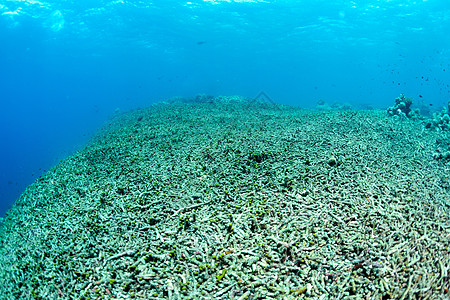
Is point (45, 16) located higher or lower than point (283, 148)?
higher

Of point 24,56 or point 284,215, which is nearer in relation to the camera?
point 284,215

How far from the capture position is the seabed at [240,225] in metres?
4.14

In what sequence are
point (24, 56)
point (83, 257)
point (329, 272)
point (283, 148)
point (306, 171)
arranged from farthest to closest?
point (24, 56)
point (283, 148)
point (306, 171)
point (83, 257)
point (329, 272)

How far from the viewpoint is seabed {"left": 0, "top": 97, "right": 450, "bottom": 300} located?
4.14 m

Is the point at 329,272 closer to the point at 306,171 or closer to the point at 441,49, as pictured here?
the point at 306,171

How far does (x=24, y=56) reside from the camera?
220ft

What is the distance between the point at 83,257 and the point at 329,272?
5255 mm

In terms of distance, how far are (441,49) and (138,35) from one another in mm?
90238

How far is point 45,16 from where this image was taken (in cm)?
4406

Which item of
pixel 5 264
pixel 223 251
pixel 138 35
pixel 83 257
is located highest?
pixel 138 35

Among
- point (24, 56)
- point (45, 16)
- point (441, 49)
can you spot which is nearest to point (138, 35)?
point (45, 16)

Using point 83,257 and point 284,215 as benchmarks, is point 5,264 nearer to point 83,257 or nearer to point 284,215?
point 83,257

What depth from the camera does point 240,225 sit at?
17.1 ft

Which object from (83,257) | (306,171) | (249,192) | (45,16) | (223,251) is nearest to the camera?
(223,251)
